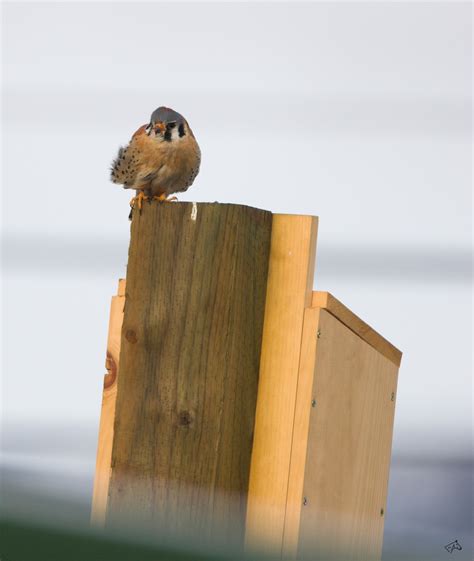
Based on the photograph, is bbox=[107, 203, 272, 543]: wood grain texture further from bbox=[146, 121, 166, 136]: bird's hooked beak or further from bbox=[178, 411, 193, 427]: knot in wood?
bbox=[146, 121, 166, 136]: bird's hooked beak

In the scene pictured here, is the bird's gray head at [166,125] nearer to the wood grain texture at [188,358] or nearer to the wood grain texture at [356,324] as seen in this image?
the wood grain texture at [356,324]

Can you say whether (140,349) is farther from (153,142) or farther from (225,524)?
(153,142)

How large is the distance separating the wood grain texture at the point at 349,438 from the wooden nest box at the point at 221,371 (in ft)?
0.04

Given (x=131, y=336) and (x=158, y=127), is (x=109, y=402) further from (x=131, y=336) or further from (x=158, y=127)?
(x=158, y=127)

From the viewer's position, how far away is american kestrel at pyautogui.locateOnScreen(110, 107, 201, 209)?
3.49 metres

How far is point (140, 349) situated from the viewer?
1.83 m

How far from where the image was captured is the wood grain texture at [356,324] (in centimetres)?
199

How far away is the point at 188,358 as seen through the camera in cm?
180

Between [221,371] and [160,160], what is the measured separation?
180cm

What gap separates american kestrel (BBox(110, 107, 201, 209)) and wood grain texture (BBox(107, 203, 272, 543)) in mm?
1607

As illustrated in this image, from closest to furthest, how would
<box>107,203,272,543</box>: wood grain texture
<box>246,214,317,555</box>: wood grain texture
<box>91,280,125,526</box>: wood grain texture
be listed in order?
1. <box>107,203,272,543</box>: wood grain texture
2. <box>246,214,317,555</box>: wood grain texture
3. <box>91,280,125,526</box>: wood grain texture

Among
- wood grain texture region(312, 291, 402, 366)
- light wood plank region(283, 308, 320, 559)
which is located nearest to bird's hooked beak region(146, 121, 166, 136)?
wood grain texture region(312, 291, 402, 366)

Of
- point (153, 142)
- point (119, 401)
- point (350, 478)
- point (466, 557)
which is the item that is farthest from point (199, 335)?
point (153, 142)

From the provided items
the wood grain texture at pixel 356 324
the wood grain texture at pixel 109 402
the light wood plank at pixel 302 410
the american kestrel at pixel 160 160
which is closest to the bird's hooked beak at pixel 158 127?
the american kestrel at pixel 160 160
